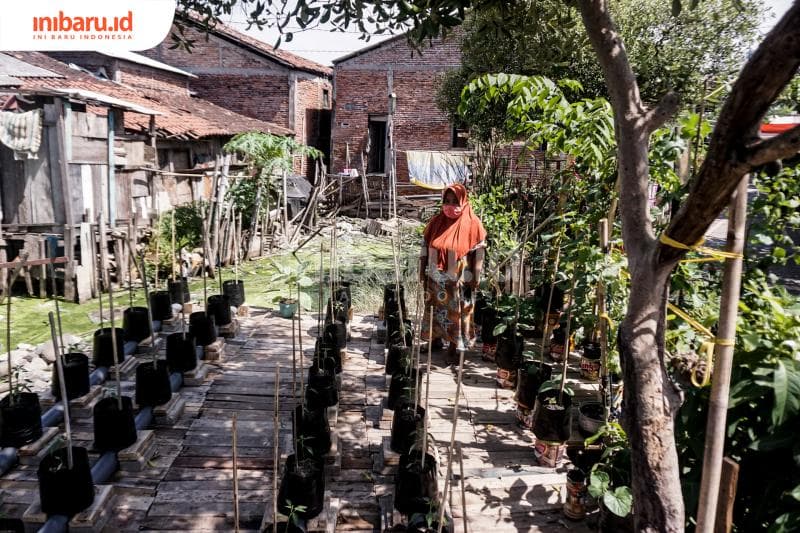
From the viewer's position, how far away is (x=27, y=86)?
24.9ft

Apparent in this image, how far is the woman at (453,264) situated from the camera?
476cm

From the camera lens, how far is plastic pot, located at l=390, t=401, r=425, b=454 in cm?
338

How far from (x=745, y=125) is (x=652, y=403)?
910 mm

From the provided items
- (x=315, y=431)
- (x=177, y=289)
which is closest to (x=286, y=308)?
(x=177, y=289)

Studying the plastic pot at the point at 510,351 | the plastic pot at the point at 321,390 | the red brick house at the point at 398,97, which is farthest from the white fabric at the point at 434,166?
the plastic pot at the point at 321,390

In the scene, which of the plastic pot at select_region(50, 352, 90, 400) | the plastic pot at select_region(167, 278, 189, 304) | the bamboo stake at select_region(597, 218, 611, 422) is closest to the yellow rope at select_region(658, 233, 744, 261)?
the bamboo stake at select_region(597, 218, 611, 422)

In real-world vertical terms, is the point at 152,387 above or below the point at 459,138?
below

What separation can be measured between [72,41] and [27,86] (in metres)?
1.08

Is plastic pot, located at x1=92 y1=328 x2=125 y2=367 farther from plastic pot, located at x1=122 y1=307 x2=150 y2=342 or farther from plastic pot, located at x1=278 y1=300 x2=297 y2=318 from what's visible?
plastic pot, located at x1=278 y1=300 x2=297 y2=318

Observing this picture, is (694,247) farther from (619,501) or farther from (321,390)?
Answer: (321,390)

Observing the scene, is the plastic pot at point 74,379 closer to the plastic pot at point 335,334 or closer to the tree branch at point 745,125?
the plastic pot at point 335,334

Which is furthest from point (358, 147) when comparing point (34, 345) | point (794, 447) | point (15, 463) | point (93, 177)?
point (794, 447)

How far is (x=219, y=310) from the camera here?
5.69 m

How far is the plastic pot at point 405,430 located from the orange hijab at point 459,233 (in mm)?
1718
